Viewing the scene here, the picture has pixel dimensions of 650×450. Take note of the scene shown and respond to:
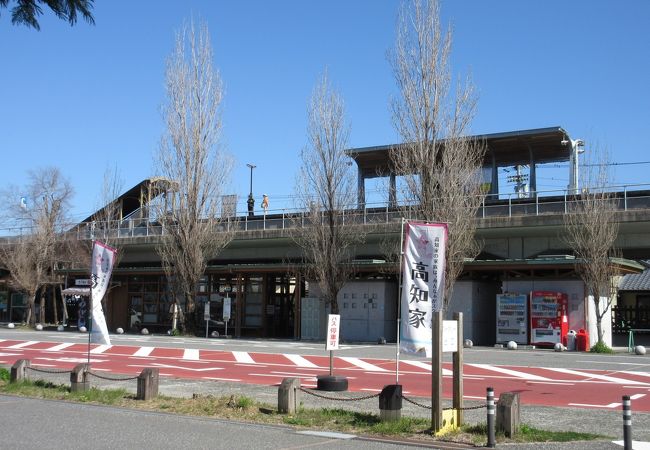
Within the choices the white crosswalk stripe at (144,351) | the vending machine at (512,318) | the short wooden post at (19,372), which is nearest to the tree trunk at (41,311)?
the white crosswalk stripe at (144,351)

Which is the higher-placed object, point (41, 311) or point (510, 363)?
point (41, 311)

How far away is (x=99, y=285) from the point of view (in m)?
15.5

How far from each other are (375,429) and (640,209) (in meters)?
23.3

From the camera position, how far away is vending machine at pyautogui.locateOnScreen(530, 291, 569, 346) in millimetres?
30469

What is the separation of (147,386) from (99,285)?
300 centimetres

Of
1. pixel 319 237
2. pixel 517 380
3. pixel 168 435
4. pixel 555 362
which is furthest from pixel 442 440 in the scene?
pixel 319 237

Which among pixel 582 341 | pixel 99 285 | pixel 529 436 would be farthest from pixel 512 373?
pixel 99 285

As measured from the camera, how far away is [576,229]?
3058 centimetres

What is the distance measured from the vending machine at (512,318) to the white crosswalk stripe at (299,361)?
34.9ft

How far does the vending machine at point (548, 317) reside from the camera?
30.5 metres

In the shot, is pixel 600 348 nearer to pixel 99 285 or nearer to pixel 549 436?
pixel 549 436

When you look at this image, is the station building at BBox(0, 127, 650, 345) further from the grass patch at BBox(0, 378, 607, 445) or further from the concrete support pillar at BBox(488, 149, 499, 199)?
the grass patch at BBox(0, 378, 607, 445)

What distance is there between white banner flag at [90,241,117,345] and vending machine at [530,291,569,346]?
20668 millimetres

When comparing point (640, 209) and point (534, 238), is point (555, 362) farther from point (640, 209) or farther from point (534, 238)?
point (534, 238)
